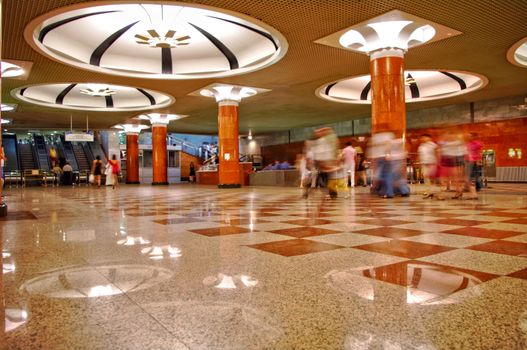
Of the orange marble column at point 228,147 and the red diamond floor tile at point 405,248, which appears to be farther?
the orange marble column at point 228,147

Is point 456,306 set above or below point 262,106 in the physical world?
below

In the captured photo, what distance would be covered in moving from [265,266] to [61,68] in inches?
579

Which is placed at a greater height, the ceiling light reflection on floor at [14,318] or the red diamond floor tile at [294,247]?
the ceiling light reflection on floor at [14,318]

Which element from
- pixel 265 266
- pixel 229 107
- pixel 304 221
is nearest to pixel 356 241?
Result: pixel 265 266

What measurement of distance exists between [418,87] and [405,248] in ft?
68.9

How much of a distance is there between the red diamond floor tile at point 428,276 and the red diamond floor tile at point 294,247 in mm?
695

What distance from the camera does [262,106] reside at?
23.5 m

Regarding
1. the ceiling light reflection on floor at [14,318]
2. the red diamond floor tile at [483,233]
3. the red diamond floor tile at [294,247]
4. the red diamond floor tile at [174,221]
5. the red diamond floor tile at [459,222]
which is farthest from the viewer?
the red diamond floor tile at [174,221]

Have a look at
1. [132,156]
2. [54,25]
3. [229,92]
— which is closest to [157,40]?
[54,25]

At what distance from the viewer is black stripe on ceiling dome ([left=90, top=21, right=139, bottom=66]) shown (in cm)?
1402

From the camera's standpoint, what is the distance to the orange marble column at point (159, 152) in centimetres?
2711

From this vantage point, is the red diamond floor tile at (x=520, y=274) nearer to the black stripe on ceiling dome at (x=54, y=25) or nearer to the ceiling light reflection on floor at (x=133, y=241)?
the ceiling light reflection on floor at (x=133, y=241)

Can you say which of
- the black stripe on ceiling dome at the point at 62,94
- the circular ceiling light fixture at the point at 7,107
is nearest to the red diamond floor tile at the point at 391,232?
the black stripe on ceiling dome at the point at 62,94

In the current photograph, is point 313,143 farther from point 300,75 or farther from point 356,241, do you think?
point 300,75
